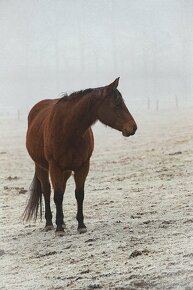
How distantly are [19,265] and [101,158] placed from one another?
10.8 metres

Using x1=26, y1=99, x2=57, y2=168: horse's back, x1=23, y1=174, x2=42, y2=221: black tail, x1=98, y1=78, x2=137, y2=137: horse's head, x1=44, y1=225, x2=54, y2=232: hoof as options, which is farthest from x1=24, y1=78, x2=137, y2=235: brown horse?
x1=23, y1=174, x2=42, y2=221: black tail

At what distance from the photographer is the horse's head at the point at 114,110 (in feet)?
18.3

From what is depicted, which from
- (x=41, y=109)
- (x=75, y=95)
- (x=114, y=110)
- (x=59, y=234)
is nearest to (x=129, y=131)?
(x=114, y=110)

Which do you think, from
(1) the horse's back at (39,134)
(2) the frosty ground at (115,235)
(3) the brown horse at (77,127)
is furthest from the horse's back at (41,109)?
(2) the frosty ground at (115,235)

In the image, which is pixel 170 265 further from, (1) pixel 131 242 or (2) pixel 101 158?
(2) pixel 101 158

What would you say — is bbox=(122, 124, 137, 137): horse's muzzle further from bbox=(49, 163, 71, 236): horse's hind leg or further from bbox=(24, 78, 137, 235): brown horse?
bbox=(49, 163, 71, 236): horse's hind leg

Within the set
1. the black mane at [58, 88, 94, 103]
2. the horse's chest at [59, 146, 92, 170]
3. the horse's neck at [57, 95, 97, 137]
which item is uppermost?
the black mane at [58, 88, 94, 103]

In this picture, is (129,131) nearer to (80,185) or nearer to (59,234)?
(80,185)

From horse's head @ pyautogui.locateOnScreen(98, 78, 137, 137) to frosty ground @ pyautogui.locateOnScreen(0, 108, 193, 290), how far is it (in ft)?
3.66

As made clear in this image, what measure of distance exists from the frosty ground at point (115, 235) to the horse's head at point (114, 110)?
1114mm

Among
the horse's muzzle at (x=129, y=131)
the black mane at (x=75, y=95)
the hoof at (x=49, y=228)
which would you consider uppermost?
the black mane at (x=75, y=95)

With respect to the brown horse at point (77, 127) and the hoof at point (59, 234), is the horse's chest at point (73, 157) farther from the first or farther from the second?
the hoof at point (59, 234)

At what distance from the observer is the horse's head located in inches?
220

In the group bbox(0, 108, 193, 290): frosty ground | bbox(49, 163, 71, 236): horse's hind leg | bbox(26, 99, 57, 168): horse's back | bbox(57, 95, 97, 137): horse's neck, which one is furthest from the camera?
bbox(26, 99, 57, 168): horse's back
